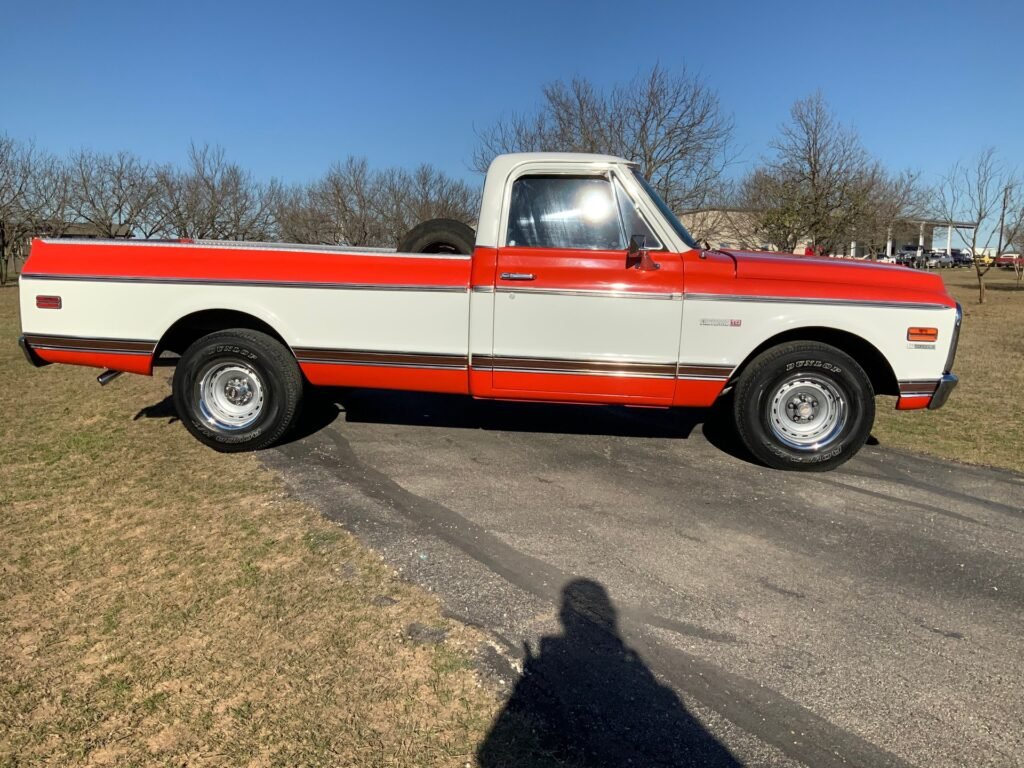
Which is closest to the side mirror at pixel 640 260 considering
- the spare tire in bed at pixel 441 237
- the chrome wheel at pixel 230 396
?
the spare tire in bed at pixel 441 237

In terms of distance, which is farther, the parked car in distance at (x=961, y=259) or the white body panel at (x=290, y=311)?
the parked car in distance at (x=961, y=259)

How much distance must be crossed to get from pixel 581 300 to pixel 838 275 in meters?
1.77

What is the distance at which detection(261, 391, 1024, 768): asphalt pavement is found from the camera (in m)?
2.29

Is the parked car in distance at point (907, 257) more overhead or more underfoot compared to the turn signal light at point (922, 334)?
more overhead

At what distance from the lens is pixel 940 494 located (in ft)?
14.9

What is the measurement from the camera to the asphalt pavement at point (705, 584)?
90.3 inches

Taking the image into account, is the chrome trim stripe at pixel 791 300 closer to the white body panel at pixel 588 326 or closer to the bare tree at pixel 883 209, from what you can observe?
the white body panel at pixel 588 326

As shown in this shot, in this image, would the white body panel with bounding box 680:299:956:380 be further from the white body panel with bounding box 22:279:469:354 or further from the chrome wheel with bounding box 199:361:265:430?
the chrome wheel with bounding box 199:361:265:430

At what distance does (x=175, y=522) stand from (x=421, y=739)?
2.24 meters

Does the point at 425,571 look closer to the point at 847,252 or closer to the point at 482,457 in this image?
the point at 482,457

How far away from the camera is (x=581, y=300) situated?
4562 mm

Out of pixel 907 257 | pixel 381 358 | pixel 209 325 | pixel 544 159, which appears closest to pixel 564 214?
pixel 544 159

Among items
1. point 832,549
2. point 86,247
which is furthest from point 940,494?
point 86,247

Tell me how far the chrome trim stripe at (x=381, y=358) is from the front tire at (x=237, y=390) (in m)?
0.19
